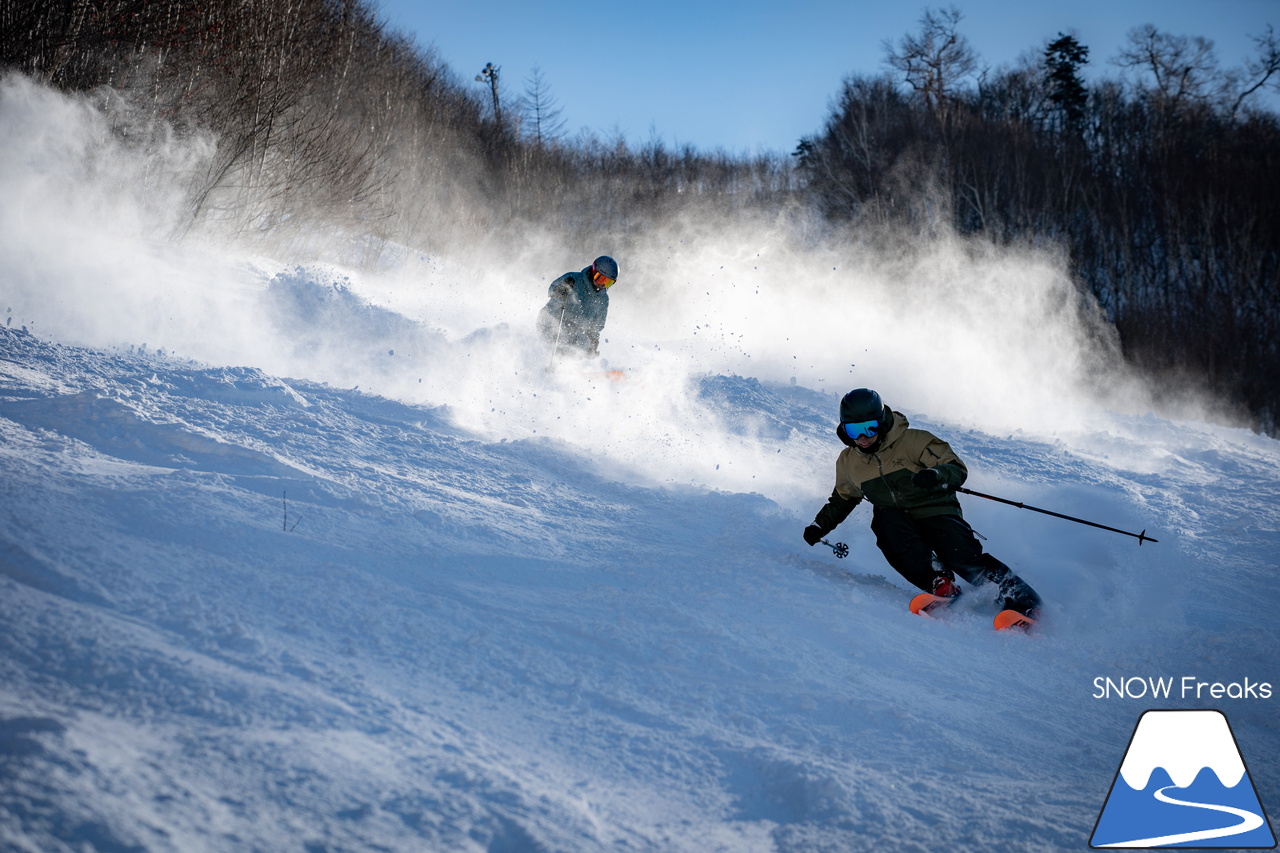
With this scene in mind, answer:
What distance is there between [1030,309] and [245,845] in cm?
2161

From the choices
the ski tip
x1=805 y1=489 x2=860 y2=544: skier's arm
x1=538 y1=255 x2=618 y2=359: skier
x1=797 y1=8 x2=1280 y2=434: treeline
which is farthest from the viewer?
x1=797 y1=8 x2=1280 y2=434: treeline

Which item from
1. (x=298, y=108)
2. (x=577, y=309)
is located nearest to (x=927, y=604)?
(x=577, y=309)

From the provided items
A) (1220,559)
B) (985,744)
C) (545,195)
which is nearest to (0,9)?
(985,744)

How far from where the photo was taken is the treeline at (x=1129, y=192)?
21.1m

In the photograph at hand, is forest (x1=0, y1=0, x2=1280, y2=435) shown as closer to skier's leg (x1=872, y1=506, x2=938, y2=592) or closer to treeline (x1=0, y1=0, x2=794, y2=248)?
treeline (x1=0, y1=0, x2=794, y2=248)

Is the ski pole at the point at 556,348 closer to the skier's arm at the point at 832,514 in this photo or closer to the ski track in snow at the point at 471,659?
the ski track in snow at the point at 471,659

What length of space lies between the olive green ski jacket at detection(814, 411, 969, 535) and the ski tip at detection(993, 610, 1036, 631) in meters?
0.74

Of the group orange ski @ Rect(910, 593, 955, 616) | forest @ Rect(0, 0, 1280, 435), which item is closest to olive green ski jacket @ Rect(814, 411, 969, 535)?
orange ski @ Rect(910, 593, 955, 616)

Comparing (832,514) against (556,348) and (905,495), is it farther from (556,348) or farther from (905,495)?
(556,348)

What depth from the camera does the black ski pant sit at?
11.7ft

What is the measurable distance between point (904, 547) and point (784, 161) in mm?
34134

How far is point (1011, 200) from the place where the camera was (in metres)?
24.1

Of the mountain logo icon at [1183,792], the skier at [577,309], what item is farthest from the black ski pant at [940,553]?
the skier at [577,309]

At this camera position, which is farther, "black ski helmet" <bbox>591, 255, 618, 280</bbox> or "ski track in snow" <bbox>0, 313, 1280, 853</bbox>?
"black ski helmet" <bbox>591, 255, 618, 280</bbox>
